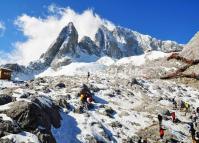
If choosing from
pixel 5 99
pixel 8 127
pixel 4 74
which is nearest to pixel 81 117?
pixel 5 99

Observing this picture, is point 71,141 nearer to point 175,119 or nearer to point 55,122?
point 55,122

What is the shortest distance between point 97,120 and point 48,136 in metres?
15.1

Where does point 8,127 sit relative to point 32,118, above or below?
below

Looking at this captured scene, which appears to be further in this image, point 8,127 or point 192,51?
point 8,127

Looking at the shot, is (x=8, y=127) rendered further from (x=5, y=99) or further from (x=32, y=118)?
(x=5, y=99)

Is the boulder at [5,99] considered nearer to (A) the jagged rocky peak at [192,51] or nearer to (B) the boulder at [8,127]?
(B) the boulder at [8,127]

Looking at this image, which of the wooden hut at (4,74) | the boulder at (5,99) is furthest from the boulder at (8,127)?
the wooden hut at (4,74)

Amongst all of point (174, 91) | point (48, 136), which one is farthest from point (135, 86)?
point (48, 136)

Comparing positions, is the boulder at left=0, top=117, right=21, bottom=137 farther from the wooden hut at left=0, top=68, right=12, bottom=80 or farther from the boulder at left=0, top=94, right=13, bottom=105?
the wooden hut at left=0, top=68, right=12, bottom=80

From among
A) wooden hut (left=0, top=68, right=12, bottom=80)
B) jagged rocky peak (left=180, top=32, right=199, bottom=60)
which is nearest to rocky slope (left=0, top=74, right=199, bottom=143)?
wooden hut (left=0, top=68, right=12, bottom=80)

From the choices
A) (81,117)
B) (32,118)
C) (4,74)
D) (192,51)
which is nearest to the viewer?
(192,51)

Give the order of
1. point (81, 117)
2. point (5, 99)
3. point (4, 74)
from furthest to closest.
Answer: point (4, 74) < point (81, 117) < point (5, 99)

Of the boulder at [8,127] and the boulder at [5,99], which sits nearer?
the boulder at [8,127]

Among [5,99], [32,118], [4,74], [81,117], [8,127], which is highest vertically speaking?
[4,74]
